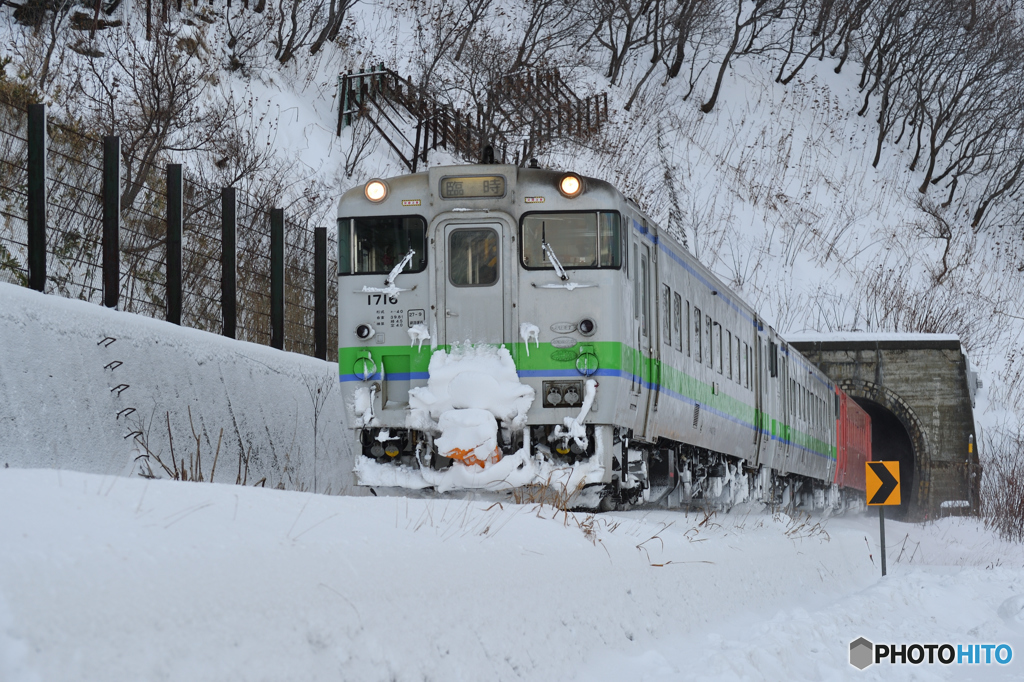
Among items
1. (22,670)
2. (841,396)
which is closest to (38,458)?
(22,670)

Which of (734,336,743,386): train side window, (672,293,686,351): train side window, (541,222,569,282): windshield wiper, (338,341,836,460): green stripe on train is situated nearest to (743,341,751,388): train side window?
(734,336,743,386): train side window

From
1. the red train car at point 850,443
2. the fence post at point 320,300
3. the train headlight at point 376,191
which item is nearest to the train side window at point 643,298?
the train headlight at point 376,191

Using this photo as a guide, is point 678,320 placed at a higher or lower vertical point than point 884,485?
higher

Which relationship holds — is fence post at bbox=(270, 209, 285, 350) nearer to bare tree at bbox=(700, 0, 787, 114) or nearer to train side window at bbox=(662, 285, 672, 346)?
train side window at bbox=(662, 285, 672, 346)

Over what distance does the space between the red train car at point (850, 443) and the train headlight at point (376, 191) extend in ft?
62.1

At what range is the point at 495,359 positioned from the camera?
417 inches

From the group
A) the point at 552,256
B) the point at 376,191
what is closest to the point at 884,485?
the point at 552,256

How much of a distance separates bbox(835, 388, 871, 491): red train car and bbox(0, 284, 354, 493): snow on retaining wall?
660 inches

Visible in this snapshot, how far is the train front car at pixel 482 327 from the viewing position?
410 inches

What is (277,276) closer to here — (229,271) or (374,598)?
(229,271)

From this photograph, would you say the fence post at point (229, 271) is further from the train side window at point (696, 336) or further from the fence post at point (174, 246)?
the train side window at point (696, 336)

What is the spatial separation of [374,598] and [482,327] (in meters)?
6.17

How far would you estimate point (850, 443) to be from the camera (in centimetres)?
3030

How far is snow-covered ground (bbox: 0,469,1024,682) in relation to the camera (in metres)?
3.54
